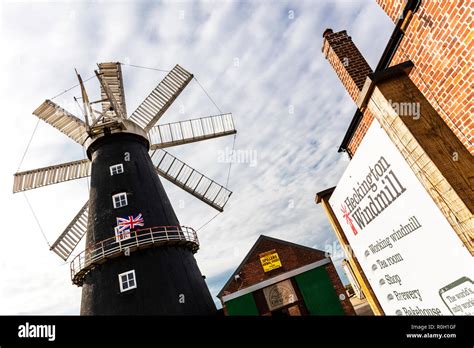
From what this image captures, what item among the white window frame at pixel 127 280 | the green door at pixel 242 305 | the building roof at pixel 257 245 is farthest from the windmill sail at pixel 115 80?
the green door at pixel 242 305

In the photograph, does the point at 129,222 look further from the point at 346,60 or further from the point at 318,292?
the point at 318,292

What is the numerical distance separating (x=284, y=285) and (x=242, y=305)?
2.60 metres

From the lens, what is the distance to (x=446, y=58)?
168 inches

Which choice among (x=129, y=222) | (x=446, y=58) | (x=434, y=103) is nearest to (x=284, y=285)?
(x=129, y=222)

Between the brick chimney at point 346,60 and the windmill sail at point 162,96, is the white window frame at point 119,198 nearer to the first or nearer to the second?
the windmill sail at point 162,96

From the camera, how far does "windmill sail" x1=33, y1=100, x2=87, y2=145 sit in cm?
1596

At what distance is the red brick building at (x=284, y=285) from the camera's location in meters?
13.9

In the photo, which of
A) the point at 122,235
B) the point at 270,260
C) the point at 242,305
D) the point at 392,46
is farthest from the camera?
the point at 270,260

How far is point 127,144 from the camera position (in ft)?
44.7

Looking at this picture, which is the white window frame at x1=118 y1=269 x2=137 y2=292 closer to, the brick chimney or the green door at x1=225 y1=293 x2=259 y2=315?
the green door at x1=225 y1=293 x2=259 y2=315

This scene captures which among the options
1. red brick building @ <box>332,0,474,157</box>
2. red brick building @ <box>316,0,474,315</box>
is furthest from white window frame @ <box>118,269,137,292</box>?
red brick building @ <box>332,0,474,157</box>

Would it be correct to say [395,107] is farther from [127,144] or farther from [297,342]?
[127,144]

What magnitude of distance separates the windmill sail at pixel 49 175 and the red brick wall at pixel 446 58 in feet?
54.6

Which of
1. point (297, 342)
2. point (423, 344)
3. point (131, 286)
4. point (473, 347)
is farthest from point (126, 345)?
point (131, 286)
